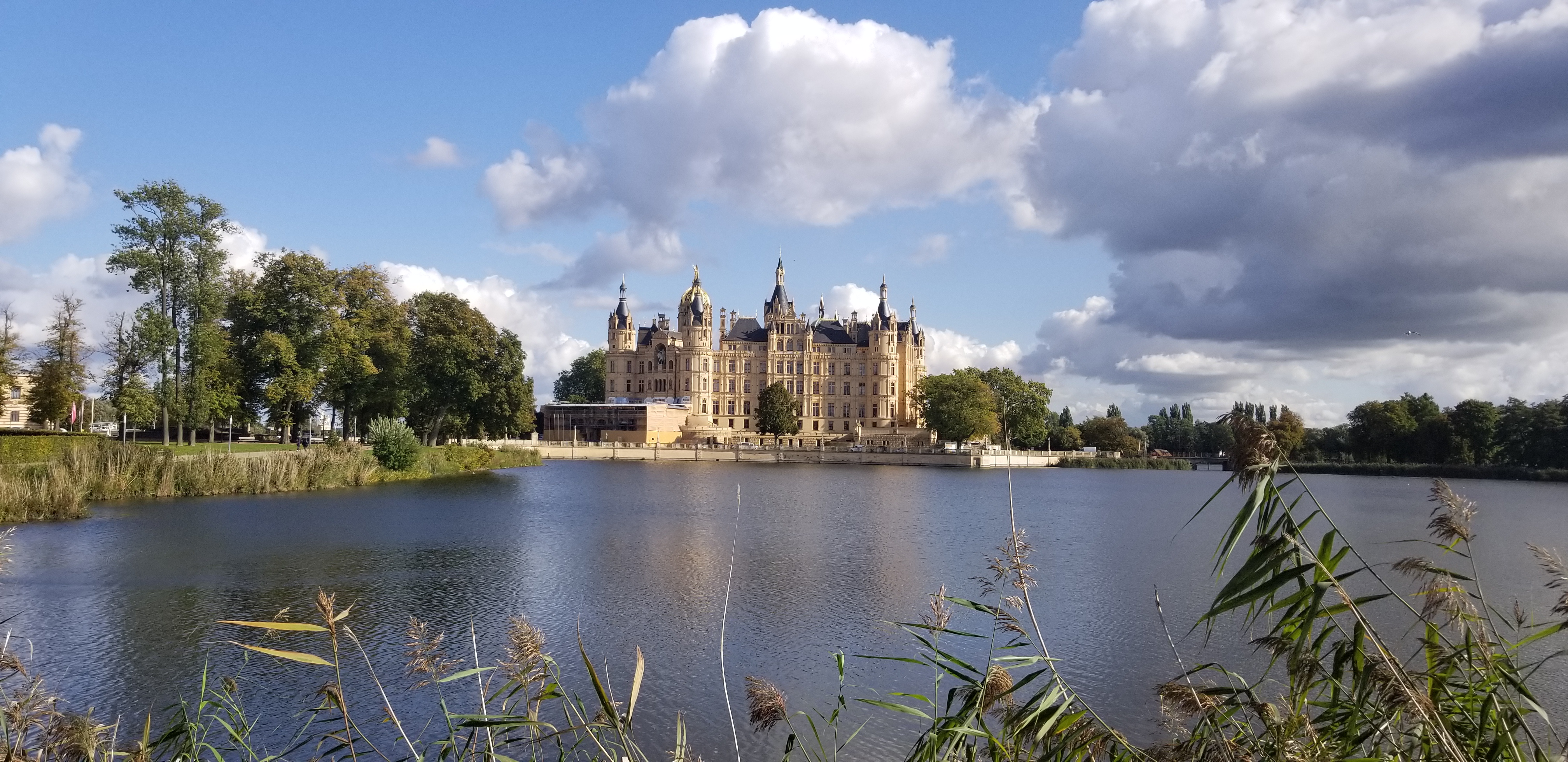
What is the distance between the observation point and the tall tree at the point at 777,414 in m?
81.4

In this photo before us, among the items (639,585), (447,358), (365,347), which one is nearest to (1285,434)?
(639,585)

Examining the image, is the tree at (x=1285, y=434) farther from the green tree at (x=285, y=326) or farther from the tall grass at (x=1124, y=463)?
the tall grass at (x=1124, y=463)

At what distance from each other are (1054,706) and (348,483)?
107 ft

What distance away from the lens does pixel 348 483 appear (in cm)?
3219

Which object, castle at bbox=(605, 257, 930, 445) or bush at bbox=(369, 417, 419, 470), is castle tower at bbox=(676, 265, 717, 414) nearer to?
Answer: castle at bbox=(605, 257, 930, 445)

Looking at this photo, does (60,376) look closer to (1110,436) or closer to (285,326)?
(285,326)

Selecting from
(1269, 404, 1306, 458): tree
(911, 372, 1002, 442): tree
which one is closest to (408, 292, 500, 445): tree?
(911, 372, 1002, 442): tree

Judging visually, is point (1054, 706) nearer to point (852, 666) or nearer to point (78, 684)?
point (852, 666)

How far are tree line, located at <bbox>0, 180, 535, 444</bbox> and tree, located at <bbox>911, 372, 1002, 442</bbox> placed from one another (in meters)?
36.9

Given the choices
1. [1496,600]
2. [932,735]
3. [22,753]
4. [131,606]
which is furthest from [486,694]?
[1496,600]

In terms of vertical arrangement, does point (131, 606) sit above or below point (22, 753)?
below

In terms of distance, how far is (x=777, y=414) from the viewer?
267ft

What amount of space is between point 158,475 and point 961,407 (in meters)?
59.2

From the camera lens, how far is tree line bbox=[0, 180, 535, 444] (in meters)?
30.3
